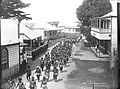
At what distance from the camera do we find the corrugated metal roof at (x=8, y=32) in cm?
1566

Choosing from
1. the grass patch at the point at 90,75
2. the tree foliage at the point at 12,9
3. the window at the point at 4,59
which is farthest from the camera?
the tree foliage at the point at 12,9

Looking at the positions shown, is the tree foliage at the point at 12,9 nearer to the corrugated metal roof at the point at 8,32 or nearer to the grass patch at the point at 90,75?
the corrugated metal roof at the point at 8,32

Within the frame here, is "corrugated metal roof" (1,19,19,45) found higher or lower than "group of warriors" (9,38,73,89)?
higher

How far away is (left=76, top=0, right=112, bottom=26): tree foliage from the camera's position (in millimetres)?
37062

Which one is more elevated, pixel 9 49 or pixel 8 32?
pixel 8 32

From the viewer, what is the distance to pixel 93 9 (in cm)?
3741

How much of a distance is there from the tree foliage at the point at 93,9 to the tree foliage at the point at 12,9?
45.9ft

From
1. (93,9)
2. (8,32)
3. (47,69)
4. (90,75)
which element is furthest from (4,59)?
(93,9)

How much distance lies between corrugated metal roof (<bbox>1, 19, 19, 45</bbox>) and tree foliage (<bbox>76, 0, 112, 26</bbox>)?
72.8 feet

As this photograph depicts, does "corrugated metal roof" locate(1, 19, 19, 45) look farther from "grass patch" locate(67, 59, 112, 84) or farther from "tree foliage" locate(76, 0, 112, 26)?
"tree foliage" locate(76, 0, 112, 26)

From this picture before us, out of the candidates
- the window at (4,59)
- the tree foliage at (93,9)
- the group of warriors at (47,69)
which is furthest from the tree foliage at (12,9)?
the tree foliage at (93,9)

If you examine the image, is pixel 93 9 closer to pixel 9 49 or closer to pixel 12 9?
pixel 12 9

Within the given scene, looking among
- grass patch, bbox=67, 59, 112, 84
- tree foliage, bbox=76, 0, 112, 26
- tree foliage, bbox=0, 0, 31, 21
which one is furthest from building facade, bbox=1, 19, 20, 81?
tree foliage, bbox=76, 0, 112, 26

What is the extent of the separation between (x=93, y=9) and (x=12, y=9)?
647 inches
